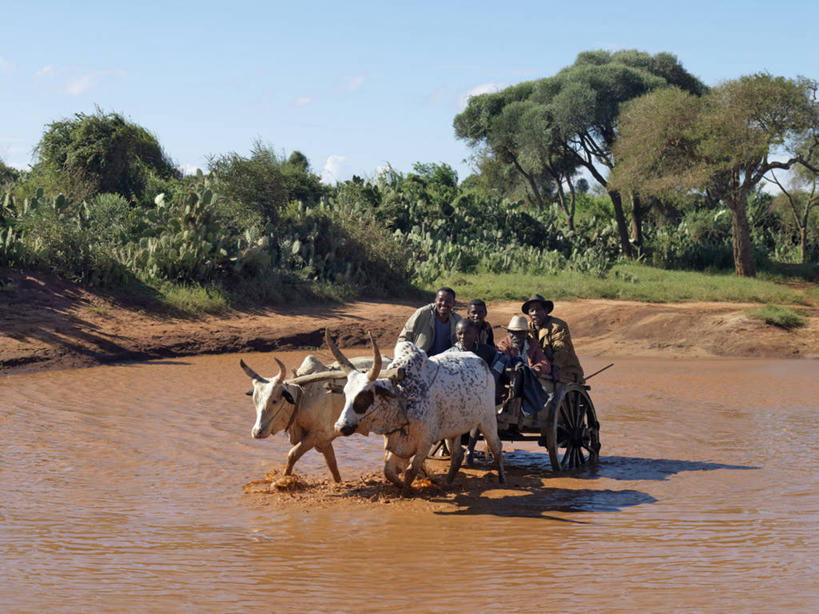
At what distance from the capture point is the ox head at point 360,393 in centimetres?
632

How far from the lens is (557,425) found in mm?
8352

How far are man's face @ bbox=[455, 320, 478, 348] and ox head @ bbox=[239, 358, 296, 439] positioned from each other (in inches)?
61.4

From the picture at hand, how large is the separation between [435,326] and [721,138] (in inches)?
806

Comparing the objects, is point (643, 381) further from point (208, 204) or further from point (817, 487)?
point (208, 204)

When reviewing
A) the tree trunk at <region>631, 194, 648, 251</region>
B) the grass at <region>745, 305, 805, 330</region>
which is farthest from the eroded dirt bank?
the tree trunk at <region>631, 194, 648, 251</region>

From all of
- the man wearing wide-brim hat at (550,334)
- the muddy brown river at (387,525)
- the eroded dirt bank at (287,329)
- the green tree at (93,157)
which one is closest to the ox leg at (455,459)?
the muddy brown river at (387,525)

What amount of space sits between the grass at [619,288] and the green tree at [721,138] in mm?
3022

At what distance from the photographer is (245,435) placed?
9.95 m

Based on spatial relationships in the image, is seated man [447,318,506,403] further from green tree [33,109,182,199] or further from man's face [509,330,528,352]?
green tree [33,109,182,199]

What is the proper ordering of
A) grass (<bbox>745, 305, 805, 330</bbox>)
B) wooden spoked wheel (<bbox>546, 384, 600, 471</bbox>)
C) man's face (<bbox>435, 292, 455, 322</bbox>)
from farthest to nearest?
grass (<bbox>745, 305, 805, 330</bbox>)
wooden spoked wheel (<bbox>546, 384, 600, 471</bbox>)
man's face (<bbox>435, 292, 455, 322</bbox>)

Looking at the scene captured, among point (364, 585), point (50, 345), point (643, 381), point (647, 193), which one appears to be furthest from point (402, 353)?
point (647, 193)

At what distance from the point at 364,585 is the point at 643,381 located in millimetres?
10364

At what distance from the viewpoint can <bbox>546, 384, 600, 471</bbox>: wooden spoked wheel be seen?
842 cm

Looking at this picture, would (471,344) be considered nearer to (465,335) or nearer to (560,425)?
(465,335)
